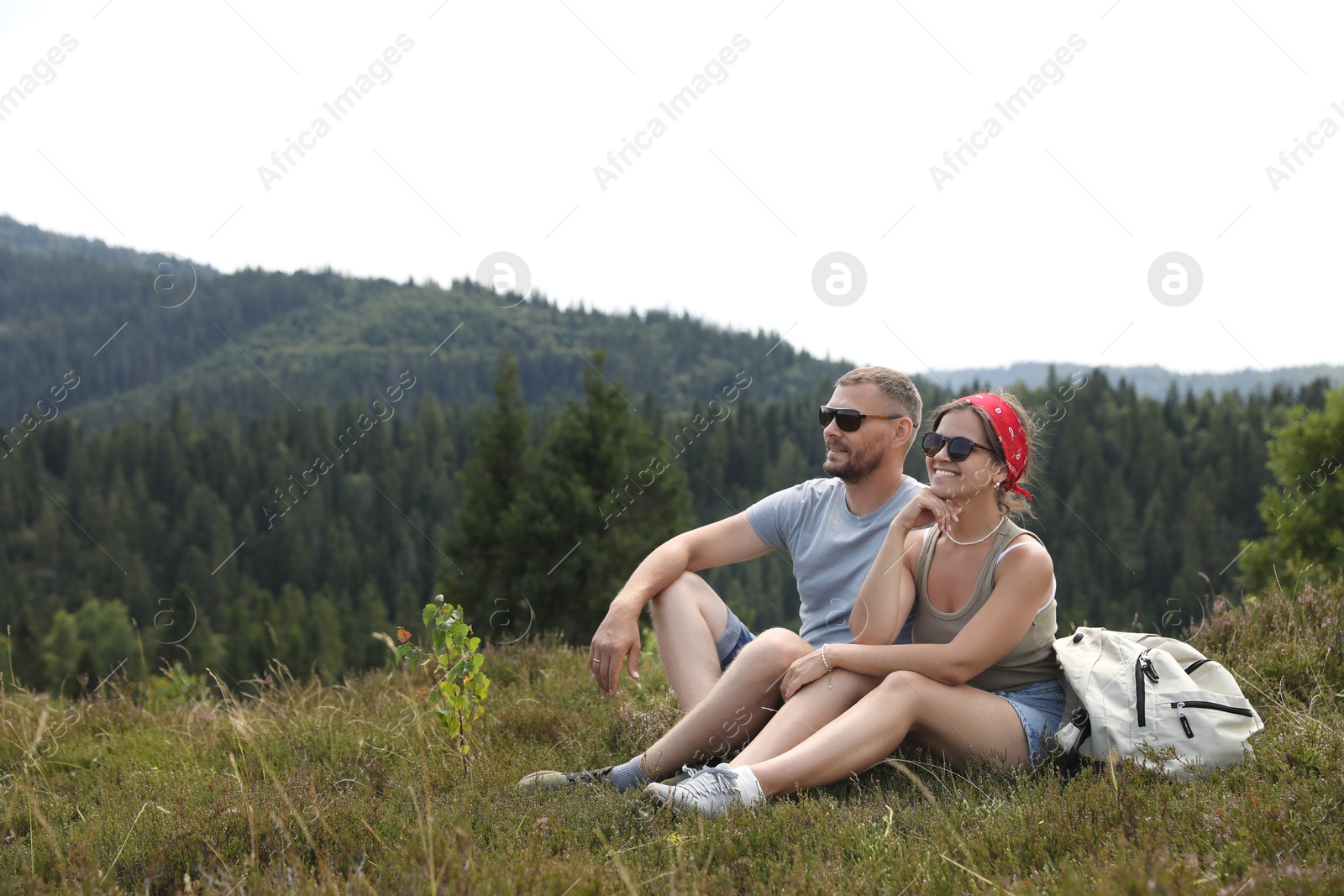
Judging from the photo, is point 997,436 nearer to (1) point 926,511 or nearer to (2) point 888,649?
(1) point 926,511

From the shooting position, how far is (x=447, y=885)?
2672 mm

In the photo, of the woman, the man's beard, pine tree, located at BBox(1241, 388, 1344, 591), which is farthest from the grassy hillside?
pine tree, located at BBox(1241, 388, 1344, 591)

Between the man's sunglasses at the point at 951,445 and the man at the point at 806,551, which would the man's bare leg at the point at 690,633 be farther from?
the man's sunglasses at the point at 951,445

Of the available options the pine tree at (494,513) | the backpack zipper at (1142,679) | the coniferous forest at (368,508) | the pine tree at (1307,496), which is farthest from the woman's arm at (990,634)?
the coniferous forest at (368,508)

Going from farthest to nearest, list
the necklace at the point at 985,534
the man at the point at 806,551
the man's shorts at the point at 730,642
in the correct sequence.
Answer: the man's shorts at the point at 730,642, the man at the point at 806,551, the necklace at the point at 985,534

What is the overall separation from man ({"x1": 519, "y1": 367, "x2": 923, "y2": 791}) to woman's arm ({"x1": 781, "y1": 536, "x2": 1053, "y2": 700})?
43 cm

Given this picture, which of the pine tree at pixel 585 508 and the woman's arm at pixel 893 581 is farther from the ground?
the woman's arm at pixel 893 581

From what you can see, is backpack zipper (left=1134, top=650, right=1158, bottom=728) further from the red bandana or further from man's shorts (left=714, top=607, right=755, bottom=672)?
man's shorts (left=714, top=607, right=755, bottom=672)

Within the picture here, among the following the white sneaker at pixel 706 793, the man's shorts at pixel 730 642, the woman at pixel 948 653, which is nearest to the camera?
the white sneaker at pixel 706 793

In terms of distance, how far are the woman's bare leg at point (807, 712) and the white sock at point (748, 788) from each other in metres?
0.13

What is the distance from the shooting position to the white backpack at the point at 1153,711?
350 centimetres


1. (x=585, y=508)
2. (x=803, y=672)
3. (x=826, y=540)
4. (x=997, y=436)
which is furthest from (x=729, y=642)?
(x=585, y=508)

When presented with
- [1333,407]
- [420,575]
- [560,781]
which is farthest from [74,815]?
[420,575]

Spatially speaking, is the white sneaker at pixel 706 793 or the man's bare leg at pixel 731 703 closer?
the white sneaker at pixel 706 793
